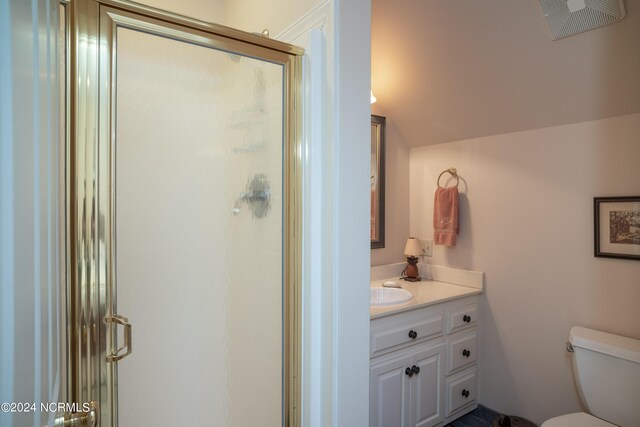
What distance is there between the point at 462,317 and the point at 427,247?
60 centimetres

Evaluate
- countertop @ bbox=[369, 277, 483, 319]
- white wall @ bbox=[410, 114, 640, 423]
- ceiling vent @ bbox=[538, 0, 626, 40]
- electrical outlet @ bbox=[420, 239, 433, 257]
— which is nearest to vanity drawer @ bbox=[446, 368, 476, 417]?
white wall @ bbox=[410, 114, 640, 423]

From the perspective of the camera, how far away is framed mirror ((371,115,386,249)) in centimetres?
244

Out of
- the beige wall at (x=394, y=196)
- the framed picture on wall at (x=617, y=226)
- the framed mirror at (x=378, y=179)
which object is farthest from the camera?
the beige wall at (x=394, y=196)

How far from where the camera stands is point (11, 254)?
274 millimetres

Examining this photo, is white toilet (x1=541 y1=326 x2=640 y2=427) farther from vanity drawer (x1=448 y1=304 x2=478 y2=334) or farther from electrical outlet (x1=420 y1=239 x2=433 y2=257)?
electrical outlet (x1=420 y1=239 x2=433 y2=257)

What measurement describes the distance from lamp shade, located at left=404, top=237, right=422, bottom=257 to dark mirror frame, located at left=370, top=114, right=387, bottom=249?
206 mm

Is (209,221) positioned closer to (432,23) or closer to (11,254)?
(11,254)

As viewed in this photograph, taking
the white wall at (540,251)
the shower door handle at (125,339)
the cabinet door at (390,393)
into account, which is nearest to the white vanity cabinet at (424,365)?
the cabinet door at (390,393)

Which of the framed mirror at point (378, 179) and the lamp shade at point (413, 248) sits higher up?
the framed mirror at point (378, 179)

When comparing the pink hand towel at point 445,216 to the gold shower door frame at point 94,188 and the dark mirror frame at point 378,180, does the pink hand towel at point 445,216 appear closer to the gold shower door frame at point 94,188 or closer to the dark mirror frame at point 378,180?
the dark mirror frame at point 378,180

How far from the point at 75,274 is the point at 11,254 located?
0.70m

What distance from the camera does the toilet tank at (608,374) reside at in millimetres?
1508

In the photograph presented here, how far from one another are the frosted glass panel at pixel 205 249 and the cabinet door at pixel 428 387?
99cm

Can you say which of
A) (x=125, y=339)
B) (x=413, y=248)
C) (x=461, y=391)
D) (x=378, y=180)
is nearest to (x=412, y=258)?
(x=413, y=248)
